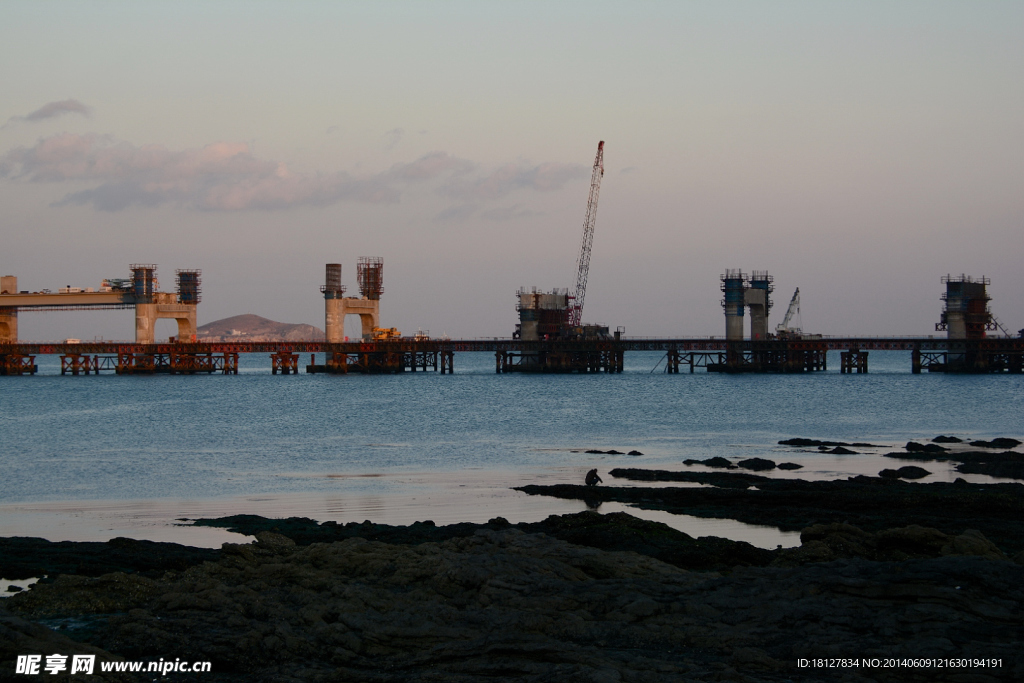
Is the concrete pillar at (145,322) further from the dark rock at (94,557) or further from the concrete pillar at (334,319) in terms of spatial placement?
the dark rock at (94,557)

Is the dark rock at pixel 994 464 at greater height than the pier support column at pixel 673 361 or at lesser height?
lesser

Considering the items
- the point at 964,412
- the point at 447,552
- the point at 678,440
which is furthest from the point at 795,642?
the point at 964,412

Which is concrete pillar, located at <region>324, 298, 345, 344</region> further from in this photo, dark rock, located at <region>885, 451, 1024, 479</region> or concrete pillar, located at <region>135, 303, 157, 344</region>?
dark rock, located at <region>885, 451, 1024, 479</region>

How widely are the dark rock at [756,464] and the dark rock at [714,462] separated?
0.46 m

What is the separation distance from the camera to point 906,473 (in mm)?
33156

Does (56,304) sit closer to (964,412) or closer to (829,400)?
(829,400)

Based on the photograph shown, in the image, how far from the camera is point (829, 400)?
80.1 metres

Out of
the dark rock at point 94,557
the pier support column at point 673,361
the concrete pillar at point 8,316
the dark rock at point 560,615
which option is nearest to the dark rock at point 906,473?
the dark rock at point 560,615

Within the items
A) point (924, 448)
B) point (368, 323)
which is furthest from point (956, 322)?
point (924, 448)

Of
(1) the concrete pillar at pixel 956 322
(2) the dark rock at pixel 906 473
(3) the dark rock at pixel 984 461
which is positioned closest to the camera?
(2) the dark rock at pixel 906 473

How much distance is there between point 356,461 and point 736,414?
32092 millimetres

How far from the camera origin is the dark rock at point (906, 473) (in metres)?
32.8

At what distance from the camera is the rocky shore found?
40.5 feet

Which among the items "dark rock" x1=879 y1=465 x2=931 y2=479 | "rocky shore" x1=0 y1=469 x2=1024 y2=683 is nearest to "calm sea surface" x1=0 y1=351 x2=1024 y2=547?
"dark rock" x1=879 y1=465 x2=931 y2=479
